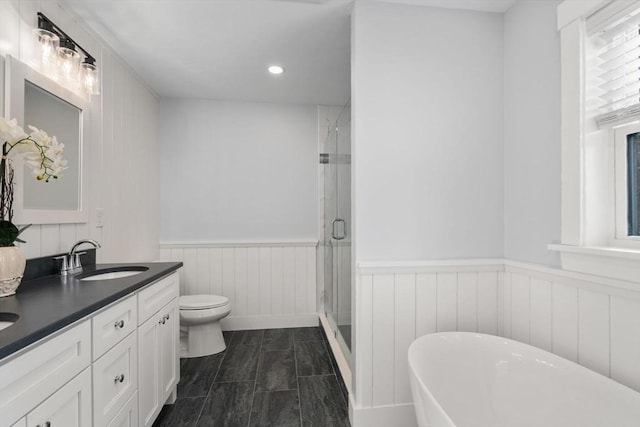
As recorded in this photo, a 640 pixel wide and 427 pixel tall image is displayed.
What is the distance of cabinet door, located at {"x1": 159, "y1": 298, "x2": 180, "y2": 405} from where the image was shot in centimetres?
170

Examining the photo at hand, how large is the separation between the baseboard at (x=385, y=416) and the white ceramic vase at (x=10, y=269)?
1653mm

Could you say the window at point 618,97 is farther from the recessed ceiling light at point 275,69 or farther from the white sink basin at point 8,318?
the white sink basin at point 8,318

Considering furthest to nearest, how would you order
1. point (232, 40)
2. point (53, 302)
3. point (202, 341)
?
point (202, 341) → point (232, 40) → point (53, 302)

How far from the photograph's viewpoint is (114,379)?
123cm

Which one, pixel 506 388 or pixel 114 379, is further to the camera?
pixel 506 388

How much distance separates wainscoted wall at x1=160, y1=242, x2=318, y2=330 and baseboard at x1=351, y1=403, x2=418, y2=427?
162cm

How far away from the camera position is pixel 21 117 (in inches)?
54.8

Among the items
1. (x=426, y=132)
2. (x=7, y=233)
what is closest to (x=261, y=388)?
(x=7, y=233)

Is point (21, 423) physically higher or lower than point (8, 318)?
lower

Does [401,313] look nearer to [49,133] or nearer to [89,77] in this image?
[49,133]

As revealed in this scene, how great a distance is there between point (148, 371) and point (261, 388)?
0.82 meters

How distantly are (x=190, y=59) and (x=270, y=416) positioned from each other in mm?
2478

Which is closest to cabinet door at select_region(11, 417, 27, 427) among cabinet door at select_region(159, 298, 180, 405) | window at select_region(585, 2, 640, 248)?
cabinet door at select_region(159, 298, 180, 405)

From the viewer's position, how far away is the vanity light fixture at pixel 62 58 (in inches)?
58.9
